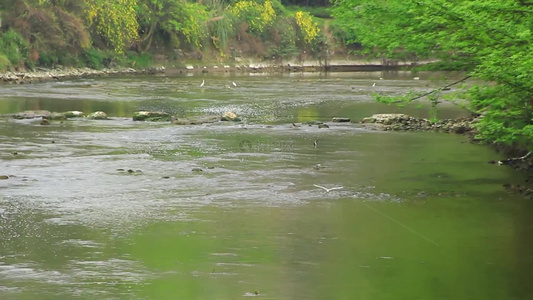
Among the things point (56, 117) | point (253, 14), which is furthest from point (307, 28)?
point (56, 117)

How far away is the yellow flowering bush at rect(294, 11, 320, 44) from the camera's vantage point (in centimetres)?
10119

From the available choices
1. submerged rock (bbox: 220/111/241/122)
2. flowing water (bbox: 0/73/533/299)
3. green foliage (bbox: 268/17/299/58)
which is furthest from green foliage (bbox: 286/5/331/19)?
flowing water (bbox: 0/73/533/299)

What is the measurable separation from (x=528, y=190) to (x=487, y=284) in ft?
25.2

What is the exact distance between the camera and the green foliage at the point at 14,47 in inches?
2453

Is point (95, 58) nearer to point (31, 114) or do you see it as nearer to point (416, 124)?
point (31, 114)

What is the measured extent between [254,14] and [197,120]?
209 feet

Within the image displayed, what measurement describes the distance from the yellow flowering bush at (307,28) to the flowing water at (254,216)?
223 ft

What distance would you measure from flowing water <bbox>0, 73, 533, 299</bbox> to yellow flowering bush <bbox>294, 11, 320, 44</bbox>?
6807 cm

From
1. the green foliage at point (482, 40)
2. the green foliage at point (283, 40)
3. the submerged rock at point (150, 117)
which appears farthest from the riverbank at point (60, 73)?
the green foliage at point (482, 40)

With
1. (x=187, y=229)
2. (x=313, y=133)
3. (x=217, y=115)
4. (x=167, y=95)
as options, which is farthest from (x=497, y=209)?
(x=167, y=95)

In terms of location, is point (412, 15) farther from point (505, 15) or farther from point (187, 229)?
point (187, 229)

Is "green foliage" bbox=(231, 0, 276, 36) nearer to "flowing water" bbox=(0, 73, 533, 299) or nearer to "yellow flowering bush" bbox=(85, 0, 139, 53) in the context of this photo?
"yellow flowering bush" bbox=(85, 0, 139, 53)

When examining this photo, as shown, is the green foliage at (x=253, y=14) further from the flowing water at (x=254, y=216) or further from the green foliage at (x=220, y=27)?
the flowing water at (x=254, y=216)

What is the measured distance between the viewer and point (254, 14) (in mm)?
98500
